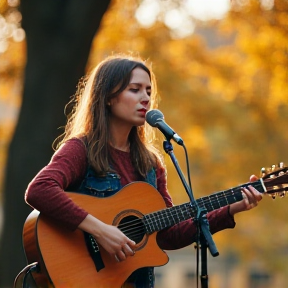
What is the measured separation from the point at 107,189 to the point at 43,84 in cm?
406

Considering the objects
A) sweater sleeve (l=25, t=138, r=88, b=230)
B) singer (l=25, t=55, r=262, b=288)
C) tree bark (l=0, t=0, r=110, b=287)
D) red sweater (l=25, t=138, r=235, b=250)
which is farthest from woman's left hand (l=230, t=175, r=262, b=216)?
tree bark (l=0, t=0, r=110, b=287)

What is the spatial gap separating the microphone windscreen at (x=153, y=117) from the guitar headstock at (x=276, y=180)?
620 mm

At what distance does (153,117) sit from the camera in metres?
4.71

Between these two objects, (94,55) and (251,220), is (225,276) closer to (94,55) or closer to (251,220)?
(251,220)

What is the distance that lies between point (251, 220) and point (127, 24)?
8.36 m

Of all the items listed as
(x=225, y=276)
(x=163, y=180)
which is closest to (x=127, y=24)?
(x=163, y=180)

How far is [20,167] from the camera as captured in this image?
8734 mm

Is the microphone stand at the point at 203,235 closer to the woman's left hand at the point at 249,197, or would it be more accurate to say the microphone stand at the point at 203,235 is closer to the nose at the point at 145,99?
the woman's left hand at the point at 249,197

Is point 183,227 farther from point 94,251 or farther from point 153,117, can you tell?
point 153,117

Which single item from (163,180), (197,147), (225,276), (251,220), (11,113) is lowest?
(225,276)

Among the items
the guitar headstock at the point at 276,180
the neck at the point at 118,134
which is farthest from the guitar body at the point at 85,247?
the guitar headstock at the point at 276,180

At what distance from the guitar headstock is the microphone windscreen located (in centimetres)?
62

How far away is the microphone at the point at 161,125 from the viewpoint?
459 centimetres

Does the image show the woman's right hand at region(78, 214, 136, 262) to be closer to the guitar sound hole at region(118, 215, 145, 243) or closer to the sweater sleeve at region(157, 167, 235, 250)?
the guitar sound hole at region(118, 215, 145, 243)
